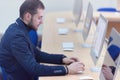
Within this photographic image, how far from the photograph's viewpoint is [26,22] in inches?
86.2

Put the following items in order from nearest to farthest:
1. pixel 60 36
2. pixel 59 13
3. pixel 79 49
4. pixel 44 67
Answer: pixel 44 67, pixel 79 49, pixel 60 36, pixel 59 13

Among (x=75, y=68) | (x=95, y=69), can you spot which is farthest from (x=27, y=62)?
(x=95, y=69)

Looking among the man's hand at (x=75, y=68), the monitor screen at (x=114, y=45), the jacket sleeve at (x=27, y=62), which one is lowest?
the man's hand at (x=75, y=68)

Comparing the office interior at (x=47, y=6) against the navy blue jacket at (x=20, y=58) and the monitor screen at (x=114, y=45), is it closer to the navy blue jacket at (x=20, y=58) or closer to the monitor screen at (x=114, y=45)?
the navy blue jacket at (x=20, y=58)

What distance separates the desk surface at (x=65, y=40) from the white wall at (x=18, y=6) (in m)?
0.42

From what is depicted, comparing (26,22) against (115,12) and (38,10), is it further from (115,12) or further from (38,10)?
(115,12)

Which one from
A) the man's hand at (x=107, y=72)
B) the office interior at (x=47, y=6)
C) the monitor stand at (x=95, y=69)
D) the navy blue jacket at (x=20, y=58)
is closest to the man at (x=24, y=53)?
the navy blue jacket at (x=20, y=58)

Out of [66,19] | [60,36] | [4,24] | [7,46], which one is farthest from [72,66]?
A: [4,24]

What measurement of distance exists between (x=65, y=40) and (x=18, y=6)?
1.84 meters

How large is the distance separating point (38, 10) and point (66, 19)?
75.9 inches

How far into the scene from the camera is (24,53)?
6.66 feet

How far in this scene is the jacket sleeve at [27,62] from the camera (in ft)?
6.64

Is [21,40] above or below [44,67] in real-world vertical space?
above

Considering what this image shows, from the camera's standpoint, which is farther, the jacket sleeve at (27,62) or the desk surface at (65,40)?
the desk surface at (65,40)
